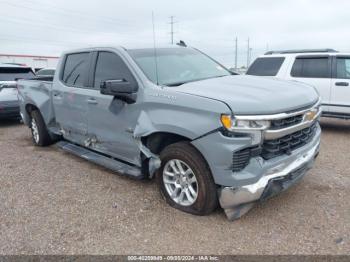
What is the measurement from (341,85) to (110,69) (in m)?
5.49

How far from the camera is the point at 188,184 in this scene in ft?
11.9

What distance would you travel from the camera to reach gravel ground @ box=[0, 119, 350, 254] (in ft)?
10.1

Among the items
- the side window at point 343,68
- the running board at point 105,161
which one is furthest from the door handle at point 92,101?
the side window at point 343,68

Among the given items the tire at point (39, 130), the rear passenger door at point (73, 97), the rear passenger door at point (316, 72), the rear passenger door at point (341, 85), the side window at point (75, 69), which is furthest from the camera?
the rear passenger door at point (316, 72)

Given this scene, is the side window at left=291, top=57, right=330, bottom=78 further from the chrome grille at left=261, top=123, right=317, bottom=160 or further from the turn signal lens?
the turn signal lens

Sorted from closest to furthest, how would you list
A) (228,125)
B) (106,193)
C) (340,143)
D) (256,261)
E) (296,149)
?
1. (256,261)
2. (228,125)
3. (296,149)
4. (106,193)
5. (340,143)

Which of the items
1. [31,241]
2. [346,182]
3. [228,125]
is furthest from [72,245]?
[346,182]

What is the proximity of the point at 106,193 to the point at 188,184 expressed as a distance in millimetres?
1263

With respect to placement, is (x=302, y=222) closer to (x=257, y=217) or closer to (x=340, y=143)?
(x=257, y=217)

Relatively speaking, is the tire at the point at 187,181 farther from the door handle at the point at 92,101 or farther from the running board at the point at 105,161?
the door handle at the point at 92,101

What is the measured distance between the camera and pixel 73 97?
202 inches

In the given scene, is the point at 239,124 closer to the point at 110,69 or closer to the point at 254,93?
the point at 254,93

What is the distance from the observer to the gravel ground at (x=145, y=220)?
10.1 feet

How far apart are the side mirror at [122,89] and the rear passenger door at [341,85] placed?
18.0ft
